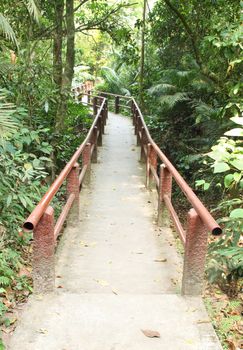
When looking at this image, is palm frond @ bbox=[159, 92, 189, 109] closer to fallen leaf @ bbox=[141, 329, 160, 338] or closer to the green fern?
the green fern

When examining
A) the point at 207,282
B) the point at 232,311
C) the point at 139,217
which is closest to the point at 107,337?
the point at 232,311

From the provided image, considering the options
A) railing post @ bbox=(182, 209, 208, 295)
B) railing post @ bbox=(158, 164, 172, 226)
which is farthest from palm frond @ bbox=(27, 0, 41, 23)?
railing post @ bbox=(182, 209, 208, 295)

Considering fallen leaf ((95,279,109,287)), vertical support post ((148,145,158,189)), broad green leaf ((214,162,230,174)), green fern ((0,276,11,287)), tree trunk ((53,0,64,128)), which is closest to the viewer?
broad green leaf ((214,162,230,174))

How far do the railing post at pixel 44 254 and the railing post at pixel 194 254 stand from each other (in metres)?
1.11

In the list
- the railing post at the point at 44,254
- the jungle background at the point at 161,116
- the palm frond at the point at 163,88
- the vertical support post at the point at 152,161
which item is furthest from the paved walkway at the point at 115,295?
the palm frond at the point at 163,88

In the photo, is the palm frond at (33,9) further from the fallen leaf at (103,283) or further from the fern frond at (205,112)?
the fern frond at (205,112)

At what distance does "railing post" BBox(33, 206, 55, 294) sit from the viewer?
3291 millimetres

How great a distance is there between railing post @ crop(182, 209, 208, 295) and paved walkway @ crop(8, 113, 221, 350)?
12 cm

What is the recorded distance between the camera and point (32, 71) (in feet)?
21.4

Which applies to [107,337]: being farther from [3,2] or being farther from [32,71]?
[3,2]

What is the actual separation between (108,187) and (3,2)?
11.6ft

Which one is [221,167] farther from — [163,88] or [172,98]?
[163,88]

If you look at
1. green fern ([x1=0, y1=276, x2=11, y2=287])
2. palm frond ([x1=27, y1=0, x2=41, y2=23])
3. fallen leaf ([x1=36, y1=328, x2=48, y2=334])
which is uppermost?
palm frond ([x1=27, y1=0, x2=41, y2=23])

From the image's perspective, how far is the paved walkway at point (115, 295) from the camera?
284 cm
